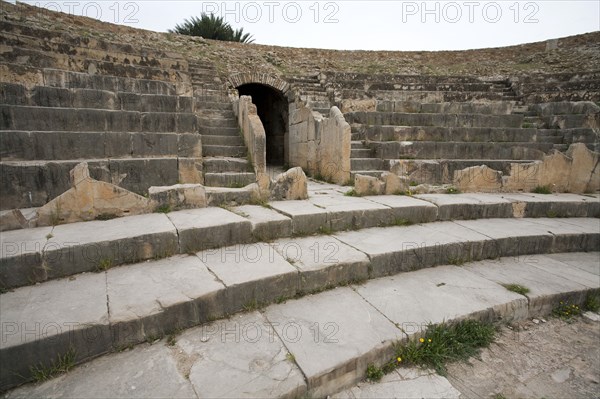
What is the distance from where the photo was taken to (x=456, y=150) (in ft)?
22.4

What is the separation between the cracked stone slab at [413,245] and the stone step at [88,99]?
158 inches

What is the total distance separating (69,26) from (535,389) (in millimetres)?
14193

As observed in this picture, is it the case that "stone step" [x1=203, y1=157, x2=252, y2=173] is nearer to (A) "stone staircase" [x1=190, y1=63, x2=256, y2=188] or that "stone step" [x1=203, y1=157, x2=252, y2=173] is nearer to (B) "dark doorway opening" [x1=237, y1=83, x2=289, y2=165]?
(A) "stone staircase" [x1=190, y1=63, x2=256, y2=188]

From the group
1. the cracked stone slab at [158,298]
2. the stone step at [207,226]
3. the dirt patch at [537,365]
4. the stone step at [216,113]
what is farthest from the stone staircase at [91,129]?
the dirt patch at [537,365]

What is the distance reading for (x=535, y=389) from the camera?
190cm

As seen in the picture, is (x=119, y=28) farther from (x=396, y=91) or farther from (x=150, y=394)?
(x=150, y=394)

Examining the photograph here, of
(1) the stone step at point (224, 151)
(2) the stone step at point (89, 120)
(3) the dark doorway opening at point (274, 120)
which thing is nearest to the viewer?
(2) the stone step at point (89, 120)

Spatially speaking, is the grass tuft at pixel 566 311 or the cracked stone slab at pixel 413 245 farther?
the cracked stone slab at pixel 413 245

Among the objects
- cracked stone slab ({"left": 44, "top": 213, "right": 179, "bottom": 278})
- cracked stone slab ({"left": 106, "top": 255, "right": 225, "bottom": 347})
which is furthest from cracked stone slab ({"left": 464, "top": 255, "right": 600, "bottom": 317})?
cracked stone slab ({"left": 44, "top": 213, "right": 179, "bottom": 278})

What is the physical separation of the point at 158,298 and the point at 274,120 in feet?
36.7

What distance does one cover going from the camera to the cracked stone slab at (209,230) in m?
2.70

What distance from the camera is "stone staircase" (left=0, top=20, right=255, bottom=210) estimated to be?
3539 millimetres

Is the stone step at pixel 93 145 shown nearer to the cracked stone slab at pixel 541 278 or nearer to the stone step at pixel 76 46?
the stone step at pixel 76 46

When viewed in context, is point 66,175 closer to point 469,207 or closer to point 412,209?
point 412,209
